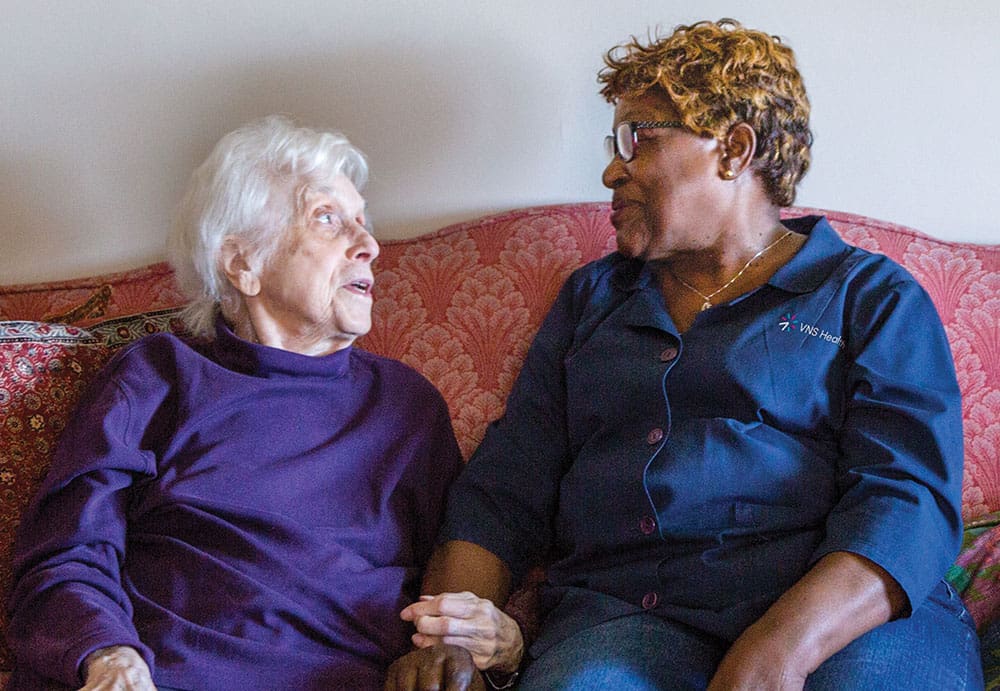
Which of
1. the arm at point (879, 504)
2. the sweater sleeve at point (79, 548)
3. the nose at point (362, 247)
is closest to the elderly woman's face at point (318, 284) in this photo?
the nose at point (362, 247)

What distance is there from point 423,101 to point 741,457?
3.45ft

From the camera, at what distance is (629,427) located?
1.59 meters

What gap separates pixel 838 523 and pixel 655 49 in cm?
81

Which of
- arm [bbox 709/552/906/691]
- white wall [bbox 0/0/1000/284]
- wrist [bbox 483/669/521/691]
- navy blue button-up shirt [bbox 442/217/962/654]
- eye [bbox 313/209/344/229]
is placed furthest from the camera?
white wall [bbox 0/0/1000/284]

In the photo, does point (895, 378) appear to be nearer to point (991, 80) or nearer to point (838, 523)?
point (838, 523)

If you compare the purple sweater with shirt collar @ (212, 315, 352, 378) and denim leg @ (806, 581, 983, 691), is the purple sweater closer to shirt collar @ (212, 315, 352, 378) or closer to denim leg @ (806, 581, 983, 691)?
shirt collar @ (212, 315, 352, 378)

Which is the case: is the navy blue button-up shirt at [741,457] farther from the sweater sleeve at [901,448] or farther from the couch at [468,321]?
the couch at [468,321]

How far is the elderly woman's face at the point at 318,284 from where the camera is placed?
1685 millimetres

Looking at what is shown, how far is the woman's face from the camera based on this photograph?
1.66 metres

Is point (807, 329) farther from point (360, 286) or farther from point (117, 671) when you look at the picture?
point (117, 671)

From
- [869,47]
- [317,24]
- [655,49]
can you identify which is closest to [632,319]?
[655,49]

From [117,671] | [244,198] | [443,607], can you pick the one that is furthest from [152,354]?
[443,607]

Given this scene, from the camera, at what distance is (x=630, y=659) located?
137cm

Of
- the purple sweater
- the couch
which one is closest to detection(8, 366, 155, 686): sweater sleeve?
the purple sweater
